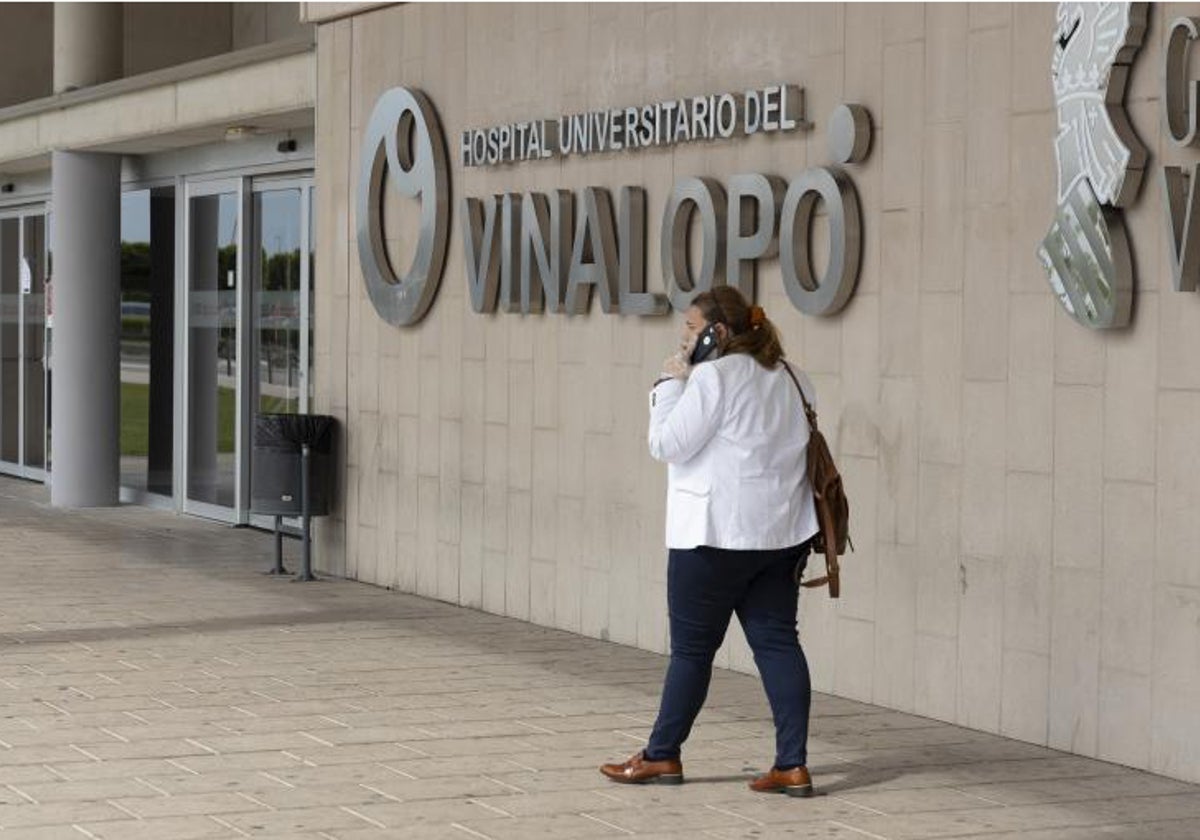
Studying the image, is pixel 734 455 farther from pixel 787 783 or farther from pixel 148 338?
pixel 148 338

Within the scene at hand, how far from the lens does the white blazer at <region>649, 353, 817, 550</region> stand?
7637 millimetres

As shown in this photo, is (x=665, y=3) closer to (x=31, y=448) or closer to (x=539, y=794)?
(x=539, y=794)

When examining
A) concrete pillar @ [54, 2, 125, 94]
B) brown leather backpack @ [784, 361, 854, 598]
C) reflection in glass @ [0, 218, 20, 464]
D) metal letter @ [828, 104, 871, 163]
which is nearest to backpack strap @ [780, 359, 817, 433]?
brown leather backpack @ [784, 361, 854, 598]

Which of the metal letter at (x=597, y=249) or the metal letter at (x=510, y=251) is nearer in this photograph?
the metal letter at (x=597, y=249)

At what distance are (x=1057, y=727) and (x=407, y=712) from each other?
2.73 metres

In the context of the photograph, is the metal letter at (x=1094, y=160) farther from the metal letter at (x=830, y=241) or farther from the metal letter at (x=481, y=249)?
the metal letter at (x=481, y=249)

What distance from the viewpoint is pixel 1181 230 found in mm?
8055

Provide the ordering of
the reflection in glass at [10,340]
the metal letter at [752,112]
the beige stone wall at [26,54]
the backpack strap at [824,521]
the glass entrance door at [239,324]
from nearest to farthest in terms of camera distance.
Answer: the backpack strap at [824,521] < the metal letter at [752,112] < the glass entrance door at [239,324] < the beige stone wall at [26,54] < the reflection in glass at [10,340]

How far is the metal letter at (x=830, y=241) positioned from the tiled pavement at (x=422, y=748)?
1835 mm

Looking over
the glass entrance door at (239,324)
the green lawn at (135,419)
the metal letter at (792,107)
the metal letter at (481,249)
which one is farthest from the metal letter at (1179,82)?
the green lawn at (135,419)

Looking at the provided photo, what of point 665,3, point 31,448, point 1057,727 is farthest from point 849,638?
point 31,448

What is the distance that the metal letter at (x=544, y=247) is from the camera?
39.6 feet

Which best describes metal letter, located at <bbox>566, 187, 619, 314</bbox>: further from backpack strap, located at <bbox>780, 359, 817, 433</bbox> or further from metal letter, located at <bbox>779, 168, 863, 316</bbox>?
backpack strap, located at <bbox>780, 359, 817, 433</bbox>

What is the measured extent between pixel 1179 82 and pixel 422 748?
12.5 feet
